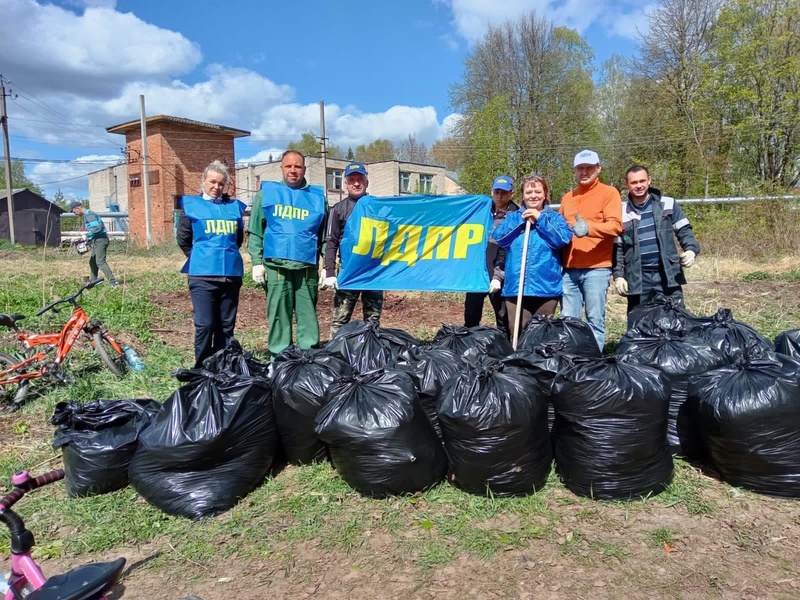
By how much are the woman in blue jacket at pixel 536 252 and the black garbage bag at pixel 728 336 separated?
3.41ft

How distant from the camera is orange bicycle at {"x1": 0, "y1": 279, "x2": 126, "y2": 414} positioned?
465cm

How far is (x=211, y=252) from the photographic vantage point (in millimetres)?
4199

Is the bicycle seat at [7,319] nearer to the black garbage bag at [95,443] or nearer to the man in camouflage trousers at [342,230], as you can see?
the black garbage bag at [95,443]

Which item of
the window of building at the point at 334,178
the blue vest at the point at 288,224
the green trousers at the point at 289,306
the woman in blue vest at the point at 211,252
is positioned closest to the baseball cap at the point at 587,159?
the blue vest at the point at 288,224

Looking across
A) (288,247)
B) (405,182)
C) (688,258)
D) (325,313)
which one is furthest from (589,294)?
(405,182)

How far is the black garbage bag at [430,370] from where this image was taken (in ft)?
10.7

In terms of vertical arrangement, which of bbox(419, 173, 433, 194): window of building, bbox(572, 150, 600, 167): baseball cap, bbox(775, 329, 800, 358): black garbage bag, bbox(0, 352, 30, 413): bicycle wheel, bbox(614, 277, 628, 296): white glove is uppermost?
bbox(419, 173, 433, 194): window of building

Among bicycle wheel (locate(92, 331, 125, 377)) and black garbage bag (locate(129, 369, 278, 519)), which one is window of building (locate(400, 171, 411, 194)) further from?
black garbage bag (locate(129, 369, 278, 519))

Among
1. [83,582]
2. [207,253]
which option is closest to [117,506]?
[83,582]

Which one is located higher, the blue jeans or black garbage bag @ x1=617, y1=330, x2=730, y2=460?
the blue jeans

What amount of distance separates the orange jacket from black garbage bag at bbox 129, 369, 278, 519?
8.67 ft

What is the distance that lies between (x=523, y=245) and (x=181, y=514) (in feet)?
9.69

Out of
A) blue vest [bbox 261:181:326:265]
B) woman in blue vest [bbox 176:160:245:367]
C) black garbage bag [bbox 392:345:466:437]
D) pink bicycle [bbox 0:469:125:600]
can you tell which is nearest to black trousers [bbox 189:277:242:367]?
woman in blue vest [bbox 176:160:245:367]

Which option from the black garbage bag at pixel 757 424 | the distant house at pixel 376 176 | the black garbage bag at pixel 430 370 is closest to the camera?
the black garbage bag at pixel 757 424
